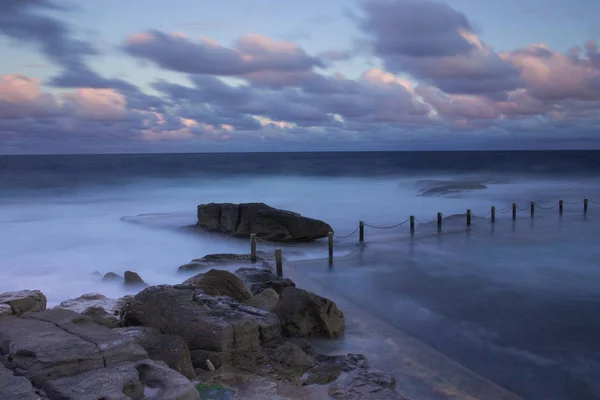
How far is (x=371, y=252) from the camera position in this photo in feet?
48.2

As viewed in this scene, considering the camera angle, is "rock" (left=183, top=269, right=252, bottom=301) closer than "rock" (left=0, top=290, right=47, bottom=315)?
No

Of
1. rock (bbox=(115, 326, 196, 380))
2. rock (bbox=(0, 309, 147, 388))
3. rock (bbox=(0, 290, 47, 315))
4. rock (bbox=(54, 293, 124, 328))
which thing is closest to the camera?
rock (bbox=(0, 309, 147, 388))

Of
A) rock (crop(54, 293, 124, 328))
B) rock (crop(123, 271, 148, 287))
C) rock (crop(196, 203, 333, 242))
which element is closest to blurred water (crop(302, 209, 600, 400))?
rock (crop(196, 203, 333, 242))

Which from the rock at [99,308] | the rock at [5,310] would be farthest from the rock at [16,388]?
the rock at [99,308]

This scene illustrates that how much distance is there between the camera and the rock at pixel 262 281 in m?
9.73

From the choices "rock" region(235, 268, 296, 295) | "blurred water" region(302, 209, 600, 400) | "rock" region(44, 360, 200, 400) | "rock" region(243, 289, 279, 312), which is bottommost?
"blurred water" region(302, 209, 600, 400)

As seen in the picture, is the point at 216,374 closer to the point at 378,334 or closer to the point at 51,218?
the point at 378,334

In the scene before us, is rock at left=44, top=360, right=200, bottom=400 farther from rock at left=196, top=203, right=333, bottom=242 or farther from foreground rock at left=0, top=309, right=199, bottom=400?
rock at left=196, top=203, right=333, bottom=242

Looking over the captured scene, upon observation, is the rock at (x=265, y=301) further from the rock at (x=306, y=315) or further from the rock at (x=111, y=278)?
the rock at (x=111, y=278)

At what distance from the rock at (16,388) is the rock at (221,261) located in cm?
821

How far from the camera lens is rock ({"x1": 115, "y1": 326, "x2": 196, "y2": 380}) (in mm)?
5602

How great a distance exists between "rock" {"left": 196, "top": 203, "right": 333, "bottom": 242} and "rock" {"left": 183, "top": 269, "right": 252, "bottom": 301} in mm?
7743

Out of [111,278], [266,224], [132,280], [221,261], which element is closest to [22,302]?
[132,280]

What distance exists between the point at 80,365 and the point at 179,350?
4.13 ft
